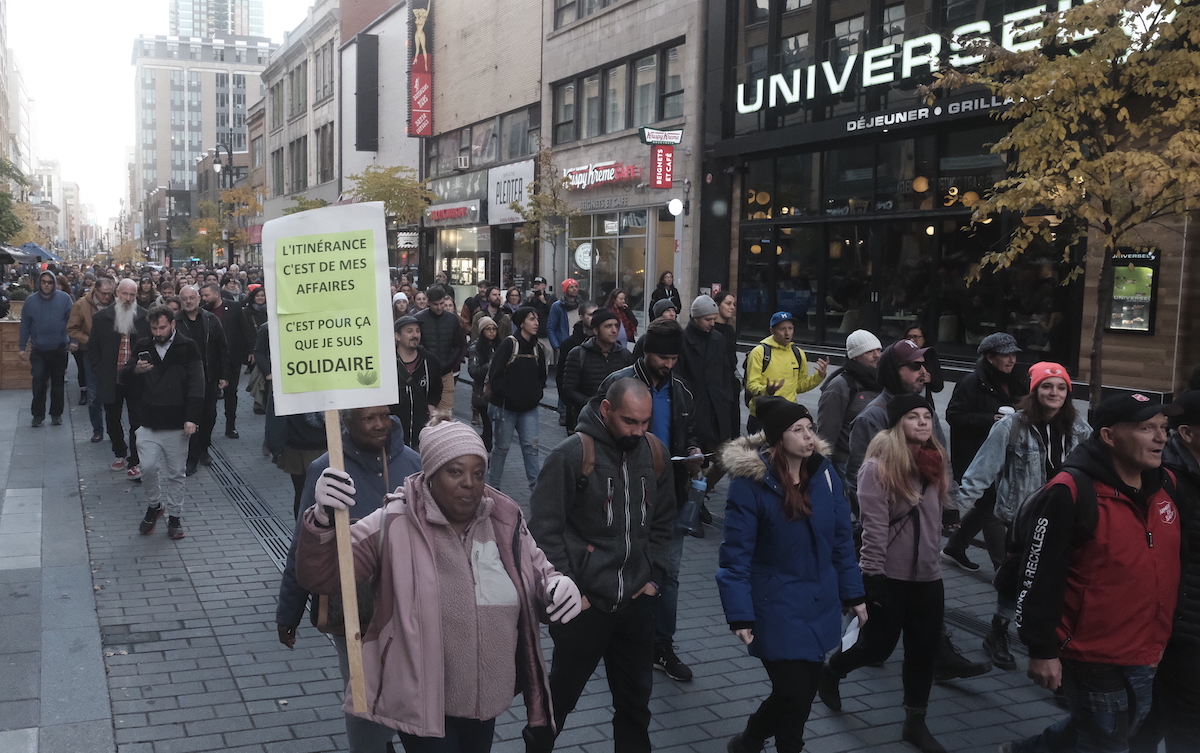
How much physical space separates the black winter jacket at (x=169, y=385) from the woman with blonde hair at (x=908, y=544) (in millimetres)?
5803

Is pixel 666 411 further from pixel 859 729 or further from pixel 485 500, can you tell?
A: pixel 485 500

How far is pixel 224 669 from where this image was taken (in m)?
5.80

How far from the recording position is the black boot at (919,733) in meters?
4.88

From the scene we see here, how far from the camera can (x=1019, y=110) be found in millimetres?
10820

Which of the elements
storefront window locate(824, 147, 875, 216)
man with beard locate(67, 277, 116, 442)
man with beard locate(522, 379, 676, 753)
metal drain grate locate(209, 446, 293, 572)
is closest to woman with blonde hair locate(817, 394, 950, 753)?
man with beard locate(522, 379, 676, 753)

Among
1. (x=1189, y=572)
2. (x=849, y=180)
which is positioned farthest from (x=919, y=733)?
(x=849, y=180)

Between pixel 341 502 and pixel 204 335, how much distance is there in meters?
9.22

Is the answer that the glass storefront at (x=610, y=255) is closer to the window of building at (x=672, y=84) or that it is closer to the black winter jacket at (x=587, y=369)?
the window of building at (x=672, y=84)

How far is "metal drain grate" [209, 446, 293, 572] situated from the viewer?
839 centimetres

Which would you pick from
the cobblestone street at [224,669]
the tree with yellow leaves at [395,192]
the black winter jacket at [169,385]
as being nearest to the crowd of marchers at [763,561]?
the cobblestone street at [224,669]

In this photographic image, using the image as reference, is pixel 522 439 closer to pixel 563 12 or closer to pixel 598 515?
pixel 598 515

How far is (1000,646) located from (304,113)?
60846mm

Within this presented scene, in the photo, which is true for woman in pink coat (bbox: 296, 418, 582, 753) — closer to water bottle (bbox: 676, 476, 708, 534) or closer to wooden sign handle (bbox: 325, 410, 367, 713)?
wooden sign handle (bbox: 325, 410, 367, 713)

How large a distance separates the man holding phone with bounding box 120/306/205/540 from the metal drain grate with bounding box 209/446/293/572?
25.8 inches
